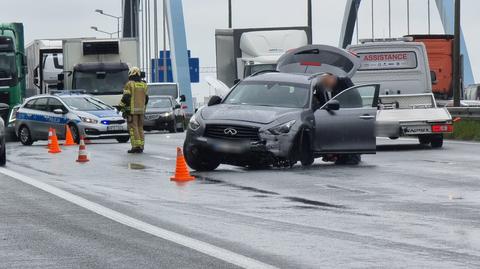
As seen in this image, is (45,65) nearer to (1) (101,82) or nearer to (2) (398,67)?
(1) (101,82)

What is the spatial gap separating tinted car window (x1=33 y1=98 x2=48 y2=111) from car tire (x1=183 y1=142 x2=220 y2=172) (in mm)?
16497

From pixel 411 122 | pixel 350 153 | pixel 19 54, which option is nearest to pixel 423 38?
pixel 19 54

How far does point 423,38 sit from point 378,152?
22.9 m

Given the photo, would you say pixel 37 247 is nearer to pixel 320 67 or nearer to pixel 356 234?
pixel 356 234

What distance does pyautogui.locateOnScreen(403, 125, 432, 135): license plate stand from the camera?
28.7 metres

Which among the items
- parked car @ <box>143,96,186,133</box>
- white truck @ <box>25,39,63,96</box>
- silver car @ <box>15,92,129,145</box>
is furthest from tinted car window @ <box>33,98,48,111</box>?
white truck @ <box>25,39,63,96</box>

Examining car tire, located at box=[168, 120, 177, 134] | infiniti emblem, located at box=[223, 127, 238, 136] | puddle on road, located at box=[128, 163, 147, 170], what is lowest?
car tire, located at box=[168, 120, 177, 134]

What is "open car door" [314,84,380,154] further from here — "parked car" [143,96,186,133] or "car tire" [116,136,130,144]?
"parked car" [143,96,186,133]

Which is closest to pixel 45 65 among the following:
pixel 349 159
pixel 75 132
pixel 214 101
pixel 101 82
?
pixel 101 82

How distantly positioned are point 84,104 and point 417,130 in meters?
11.7

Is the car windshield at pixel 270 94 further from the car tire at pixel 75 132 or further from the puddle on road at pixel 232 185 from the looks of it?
the car tire at pixel 75 132

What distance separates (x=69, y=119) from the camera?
1437 inches

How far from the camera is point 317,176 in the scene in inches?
789

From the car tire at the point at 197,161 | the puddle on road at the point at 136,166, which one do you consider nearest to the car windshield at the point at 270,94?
the car tire at the point at 197,161
